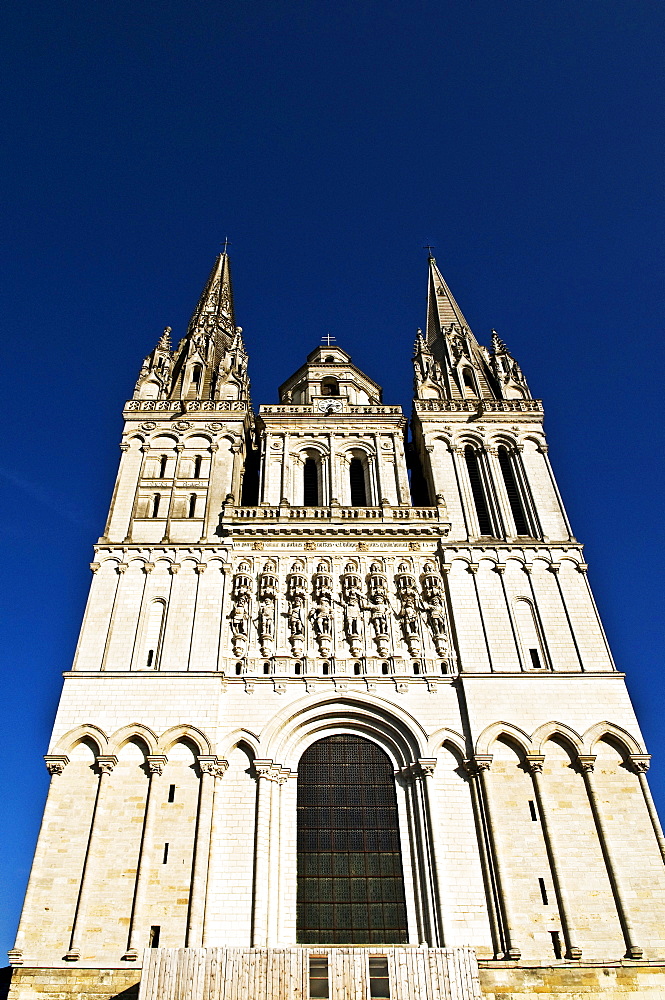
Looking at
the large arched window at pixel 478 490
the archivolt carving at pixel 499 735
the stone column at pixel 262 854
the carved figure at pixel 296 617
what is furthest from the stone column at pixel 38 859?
the large arched window at pixel 478 490

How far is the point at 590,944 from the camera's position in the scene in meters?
17.9

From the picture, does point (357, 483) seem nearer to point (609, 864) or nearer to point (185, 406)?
point (185, 406)

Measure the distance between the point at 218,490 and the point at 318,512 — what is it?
12.1 feet

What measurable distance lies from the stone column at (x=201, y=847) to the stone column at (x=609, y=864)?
956 cm

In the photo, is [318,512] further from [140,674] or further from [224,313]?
[224,313]

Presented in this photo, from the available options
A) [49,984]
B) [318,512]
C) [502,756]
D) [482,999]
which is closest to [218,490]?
[318,512]

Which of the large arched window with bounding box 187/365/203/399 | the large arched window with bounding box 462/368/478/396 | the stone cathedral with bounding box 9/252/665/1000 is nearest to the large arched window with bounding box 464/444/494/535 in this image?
the stone cathedral with bounding box 9/252/665/1000

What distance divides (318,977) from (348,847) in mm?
4213

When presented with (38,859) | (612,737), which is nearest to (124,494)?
(38,859)

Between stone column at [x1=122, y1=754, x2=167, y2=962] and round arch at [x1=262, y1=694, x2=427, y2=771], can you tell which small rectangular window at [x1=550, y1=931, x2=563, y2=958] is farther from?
stone column at [x1=122, y1=754, x2=167, y2=962]

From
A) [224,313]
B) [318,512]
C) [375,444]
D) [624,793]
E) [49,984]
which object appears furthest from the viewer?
[224,313]

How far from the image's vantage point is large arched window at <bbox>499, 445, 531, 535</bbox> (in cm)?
2730

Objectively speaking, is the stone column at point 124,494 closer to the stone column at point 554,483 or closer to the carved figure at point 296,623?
the carved figure at point 296,623

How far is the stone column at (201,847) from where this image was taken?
58.8 ft
